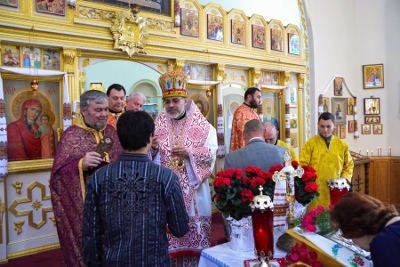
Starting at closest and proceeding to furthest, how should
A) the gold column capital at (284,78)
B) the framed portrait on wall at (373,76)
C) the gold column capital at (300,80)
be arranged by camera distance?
the gold column capital at (284,78), the gold column capital at (300,80), the framed portrait on wall at (373,76)

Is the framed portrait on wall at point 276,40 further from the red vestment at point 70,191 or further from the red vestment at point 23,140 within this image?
the red vestment at point 70,191

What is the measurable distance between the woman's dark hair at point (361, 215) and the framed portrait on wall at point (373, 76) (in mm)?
9655

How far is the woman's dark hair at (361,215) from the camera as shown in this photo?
1526mm

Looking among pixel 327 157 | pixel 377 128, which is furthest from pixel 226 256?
pixel 377 128

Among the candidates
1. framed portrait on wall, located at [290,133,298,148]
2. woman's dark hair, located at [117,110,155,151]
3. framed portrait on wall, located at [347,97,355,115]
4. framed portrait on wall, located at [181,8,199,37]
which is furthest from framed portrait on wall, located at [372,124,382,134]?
woman's dark hair, located at [117,110,155,151]

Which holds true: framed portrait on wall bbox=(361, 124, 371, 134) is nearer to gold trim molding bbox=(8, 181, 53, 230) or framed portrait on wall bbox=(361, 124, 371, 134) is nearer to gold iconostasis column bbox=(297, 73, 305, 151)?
gold iconostasis column bbox=(297, 73, 305, 151)

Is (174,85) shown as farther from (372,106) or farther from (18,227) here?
(372,106)

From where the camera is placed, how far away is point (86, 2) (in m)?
5.36

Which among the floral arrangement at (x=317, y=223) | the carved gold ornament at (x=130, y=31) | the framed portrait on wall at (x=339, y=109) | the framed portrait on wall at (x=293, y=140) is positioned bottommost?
the floral arrangement at (x=317, y=223)

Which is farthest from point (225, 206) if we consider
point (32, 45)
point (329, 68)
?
point (329, 68)

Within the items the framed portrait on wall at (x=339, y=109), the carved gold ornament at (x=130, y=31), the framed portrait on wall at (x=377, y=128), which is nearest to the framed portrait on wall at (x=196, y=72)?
the carved gold ornament at (x=130, y=31)

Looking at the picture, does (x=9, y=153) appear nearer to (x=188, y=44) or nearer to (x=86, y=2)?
(x=86, y=2)

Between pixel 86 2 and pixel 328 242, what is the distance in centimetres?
495

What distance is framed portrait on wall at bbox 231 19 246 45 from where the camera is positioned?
7.50m
